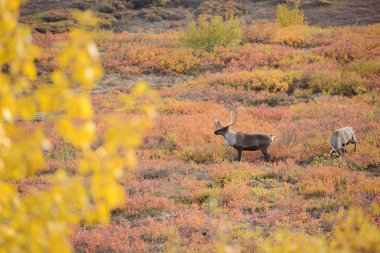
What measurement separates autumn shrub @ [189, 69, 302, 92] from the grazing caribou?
1011 cm

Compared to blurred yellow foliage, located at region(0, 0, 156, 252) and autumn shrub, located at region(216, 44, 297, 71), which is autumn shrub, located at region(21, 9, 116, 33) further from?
blurred yellow foliage, located at region(0, 0, 156, 252)

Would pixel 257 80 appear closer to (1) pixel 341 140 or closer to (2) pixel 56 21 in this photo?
(1) pixel 341 140

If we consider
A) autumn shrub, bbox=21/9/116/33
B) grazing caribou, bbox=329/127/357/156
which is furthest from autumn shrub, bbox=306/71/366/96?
autumn shrub, bbox=21/9/116/33

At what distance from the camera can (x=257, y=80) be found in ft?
83.3

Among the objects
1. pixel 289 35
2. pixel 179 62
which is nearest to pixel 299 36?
pixel 289 35

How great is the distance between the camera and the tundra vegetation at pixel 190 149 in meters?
2.96

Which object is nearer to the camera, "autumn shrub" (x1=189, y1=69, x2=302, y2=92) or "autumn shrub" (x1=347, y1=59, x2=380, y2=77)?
"autumn shrub" (x1=189, y1=69, x2=302, y2=92)

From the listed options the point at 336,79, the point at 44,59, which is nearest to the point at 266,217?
the point at 336,79

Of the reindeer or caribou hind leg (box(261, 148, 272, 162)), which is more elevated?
the reindeer

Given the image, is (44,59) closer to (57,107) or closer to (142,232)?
(142,232)

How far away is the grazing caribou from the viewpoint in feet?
45.8

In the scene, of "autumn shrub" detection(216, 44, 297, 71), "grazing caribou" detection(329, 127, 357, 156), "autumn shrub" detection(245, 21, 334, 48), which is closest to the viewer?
"grazing caribou" detection(329, 127, 357, 156)

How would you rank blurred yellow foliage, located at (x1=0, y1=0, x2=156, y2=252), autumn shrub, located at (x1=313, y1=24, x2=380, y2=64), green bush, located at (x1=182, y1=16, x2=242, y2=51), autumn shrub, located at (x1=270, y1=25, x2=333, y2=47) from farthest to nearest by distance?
autumn shrub, located at (x1=270, y1=25, x2=333, y2=47), green bush, located at (x1=182, y1=16, x2=242, y2=51), autumn shrub, located at (x1=313, y1=24, x2=380, y2=64), blurred yellow foliage, located at (x1=0, y1=0, x2=156, y2=252)

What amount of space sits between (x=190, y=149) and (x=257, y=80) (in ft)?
37.3
